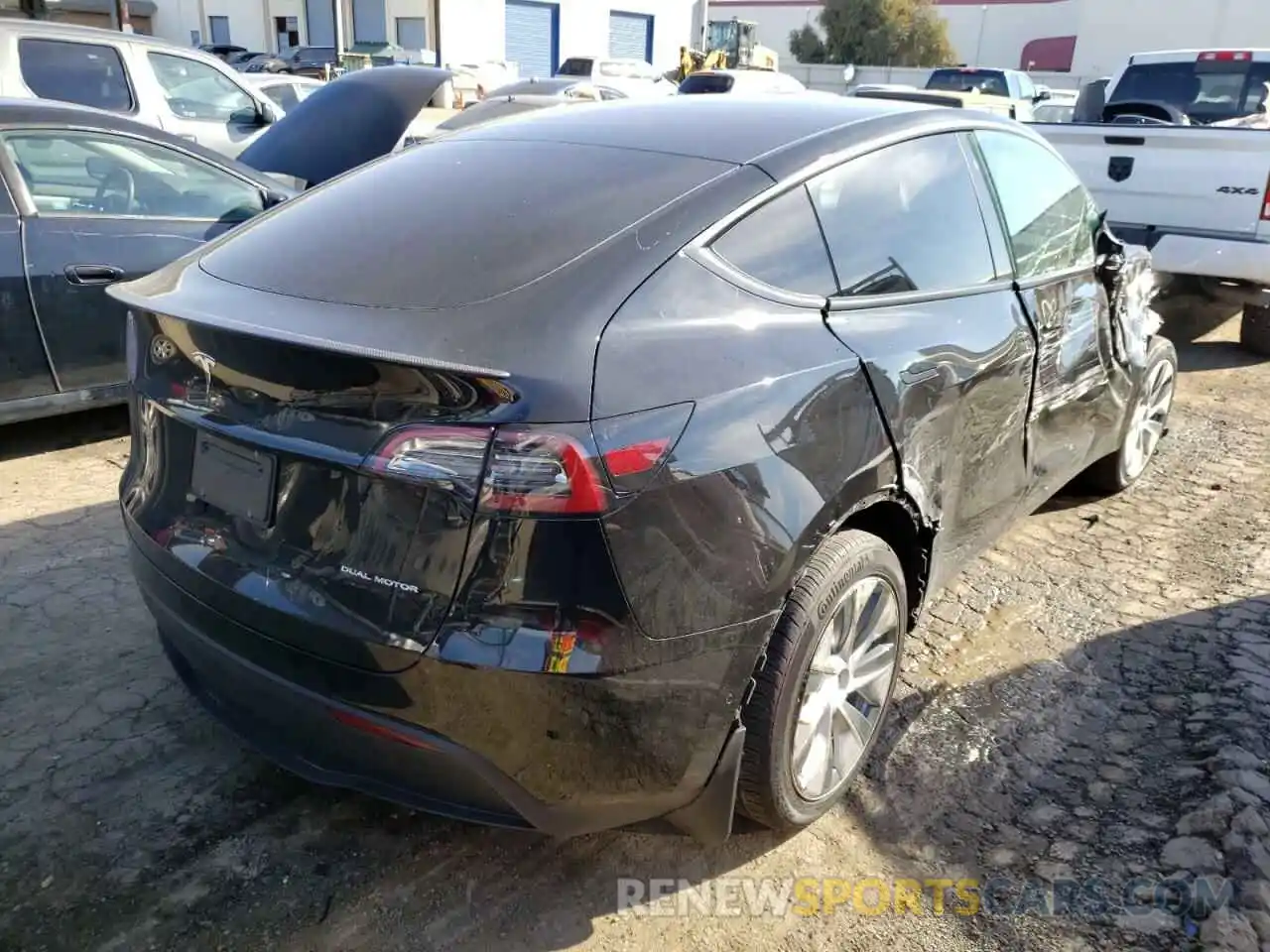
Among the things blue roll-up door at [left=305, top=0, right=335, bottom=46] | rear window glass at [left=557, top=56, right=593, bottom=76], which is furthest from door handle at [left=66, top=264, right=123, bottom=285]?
blue roll-up door at [left=305, top=0, right=335, bottom=46]

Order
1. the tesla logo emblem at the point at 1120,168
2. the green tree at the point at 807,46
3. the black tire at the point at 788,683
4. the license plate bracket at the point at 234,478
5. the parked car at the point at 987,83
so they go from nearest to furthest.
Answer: the license plate bracket at the point at 234,478 < the black tire at the point at 788,683 < the tesla logo emblem at the point at 1120,168 < the parked car at the point at 987,83 < the green tree at the point at 807,46

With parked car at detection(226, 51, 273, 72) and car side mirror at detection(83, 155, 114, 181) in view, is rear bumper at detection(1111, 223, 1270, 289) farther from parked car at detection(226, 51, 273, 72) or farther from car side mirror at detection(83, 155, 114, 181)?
parked car at detection(226, 51, 273, 72)

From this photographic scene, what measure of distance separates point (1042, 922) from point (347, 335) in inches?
79.5

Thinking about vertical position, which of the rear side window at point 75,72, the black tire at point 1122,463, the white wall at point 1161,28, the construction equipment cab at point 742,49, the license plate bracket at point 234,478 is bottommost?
the black tire at point 1122,463

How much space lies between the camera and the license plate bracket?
6.91 feet

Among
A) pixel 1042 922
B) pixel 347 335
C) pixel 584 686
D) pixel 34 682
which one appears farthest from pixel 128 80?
pixel 1042 922

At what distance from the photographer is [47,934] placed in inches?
87.7

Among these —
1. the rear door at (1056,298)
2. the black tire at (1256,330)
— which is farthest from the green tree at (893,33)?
the rear door at (1056,298)

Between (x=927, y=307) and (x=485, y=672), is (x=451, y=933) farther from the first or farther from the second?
(x=927, y=307)

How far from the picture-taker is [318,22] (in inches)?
1625

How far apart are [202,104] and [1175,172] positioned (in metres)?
7.60

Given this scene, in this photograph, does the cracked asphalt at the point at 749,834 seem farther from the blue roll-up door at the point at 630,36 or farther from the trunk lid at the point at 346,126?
the blue roll-up door at the point at 630,36

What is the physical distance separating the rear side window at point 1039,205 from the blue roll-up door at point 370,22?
40912mm

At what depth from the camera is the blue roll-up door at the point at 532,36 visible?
132 ft
